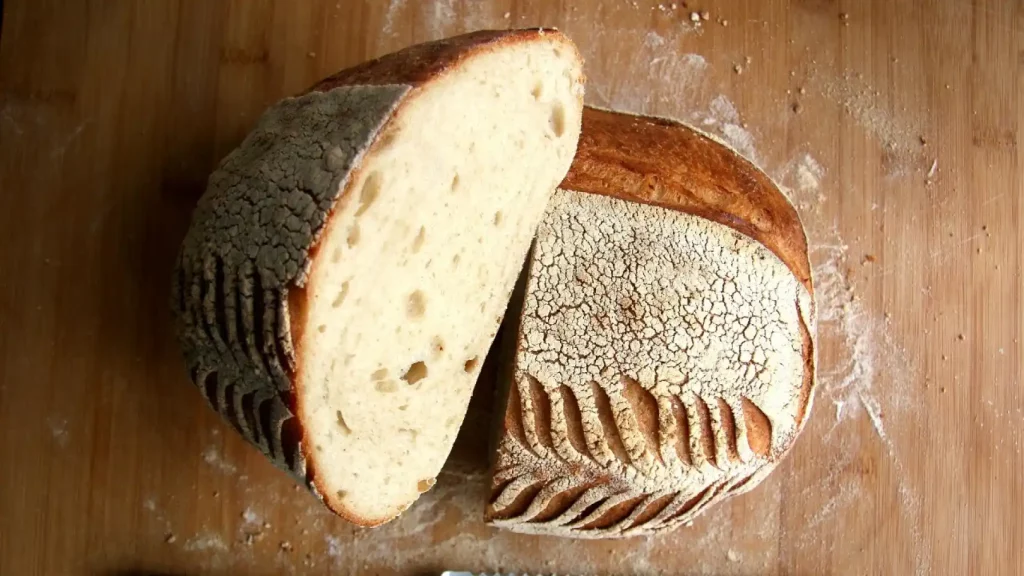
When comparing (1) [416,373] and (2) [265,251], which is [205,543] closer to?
(1) [416,373]

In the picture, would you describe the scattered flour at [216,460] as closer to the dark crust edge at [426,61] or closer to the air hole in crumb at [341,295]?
the air hole in crumb at [341,295]

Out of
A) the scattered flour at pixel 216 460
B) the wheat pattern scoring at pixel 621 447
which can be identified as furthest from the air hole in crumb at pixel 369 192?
the scattered flour at pixel 216 460

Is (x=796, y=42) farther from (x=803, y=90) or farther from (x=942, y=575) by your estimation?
(x=942, y=575)

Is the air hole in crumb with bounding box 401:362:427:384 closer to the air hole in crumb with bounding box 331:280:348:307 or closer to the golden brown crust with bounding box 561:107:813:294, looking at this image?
the air hole in crumb with bounding box 331:280:348:307

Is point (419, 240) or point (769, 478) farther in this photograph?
point (769, 478)

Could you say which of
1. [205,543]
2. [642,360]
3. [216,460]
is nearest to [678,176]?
[642,360]

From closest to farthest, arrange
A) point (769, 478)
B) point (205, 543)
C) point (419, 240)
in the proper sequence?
1. point (419, 240)
2. point (205, 543)
3. point (769, 478)

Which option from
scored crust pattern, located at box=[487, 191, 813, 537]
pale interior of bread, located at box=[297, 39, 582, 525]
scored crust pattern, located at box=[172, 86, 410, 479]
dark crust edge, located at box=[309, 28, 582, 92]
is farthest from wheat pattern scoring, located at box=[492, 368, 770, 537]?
dark crust edge, located at box=[309, 28, 582, 92]
